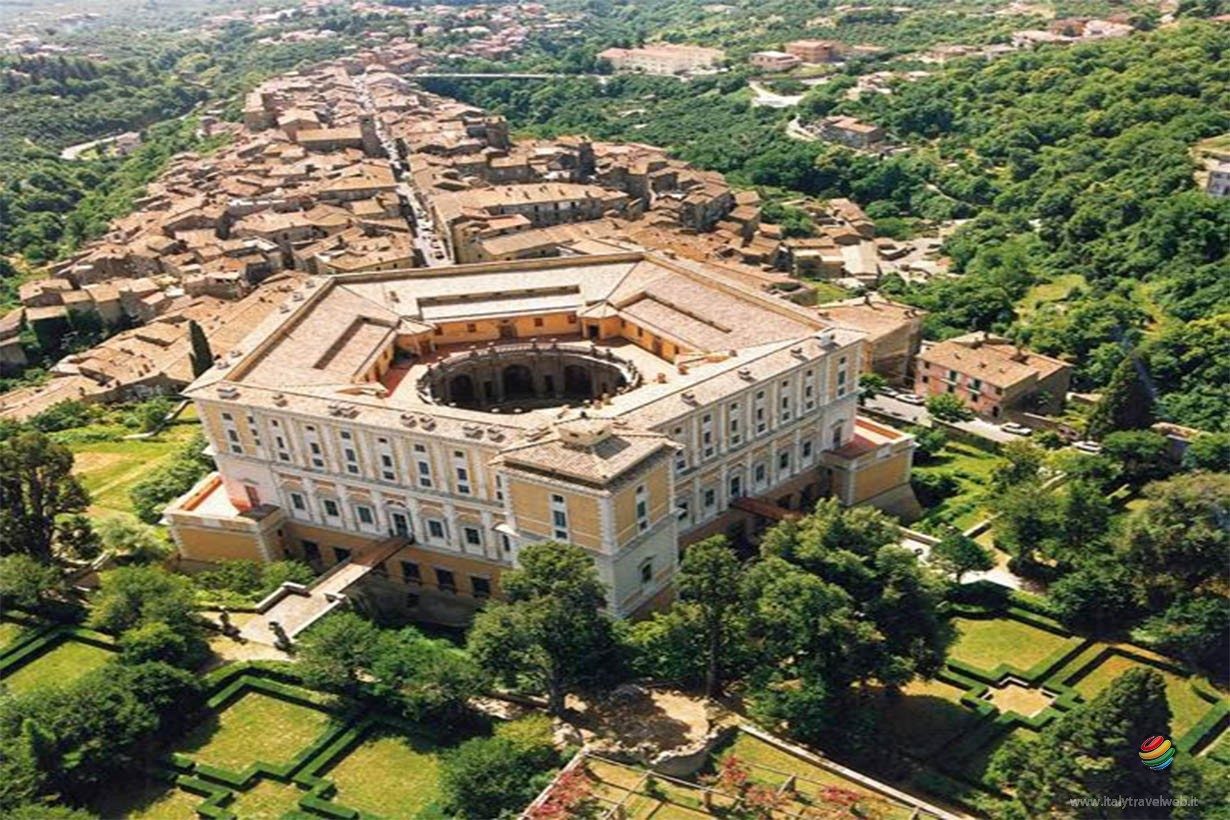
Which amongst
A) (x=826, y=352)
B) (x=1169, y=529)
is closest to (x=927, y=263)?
(x=826, y=352)

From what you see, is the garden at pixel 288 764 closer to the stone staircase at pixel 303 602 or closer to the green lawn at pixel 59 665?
the stone staircase at pixel 303 602

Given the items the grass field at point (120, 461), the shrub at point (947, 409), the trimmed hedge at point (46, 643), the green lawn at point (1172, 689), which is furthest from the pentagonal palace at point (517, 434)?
the green lawn at point (1172, 689)

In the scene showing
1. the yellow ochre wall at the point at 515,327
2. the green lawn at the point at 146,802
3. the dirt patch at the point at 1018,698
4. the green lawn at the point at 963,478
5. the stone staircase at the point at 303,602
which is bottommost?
the green lawn at the point at 963,478

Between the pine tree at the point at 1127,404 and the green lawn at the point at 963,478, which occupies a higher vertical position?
the pine tree at the point at 1127,404

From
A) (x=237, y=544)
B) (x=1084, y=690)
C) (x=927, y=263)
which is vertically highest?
(x=237, y=544)

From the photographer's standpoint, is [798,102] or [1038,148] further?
[798,102]

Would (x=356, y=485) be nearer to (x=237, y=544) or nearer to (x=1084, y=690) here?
(x=237, y=544)

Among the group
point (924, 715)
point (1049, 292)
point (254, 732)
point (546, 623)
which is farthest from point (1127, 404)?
point (254, 732)
